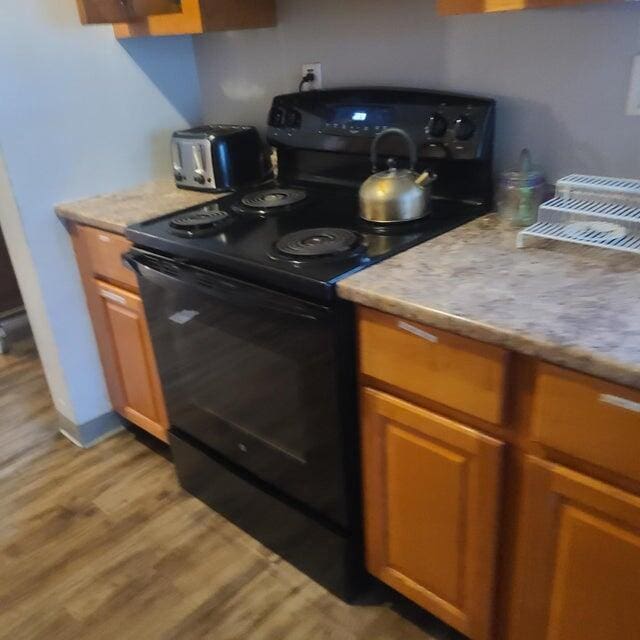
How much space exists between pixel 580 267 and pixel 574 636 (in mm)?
696

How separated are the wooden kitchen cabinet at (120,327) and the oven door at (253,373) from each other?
0.17 m

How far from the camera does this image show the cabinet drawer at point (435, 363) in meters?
1.15

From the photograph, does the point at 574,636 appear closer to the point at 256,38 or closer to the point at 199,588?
the point at 199,588

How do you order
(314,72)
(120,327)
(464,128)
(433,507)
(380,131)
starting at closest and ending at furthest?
(433,507)
(464,128)
(380,131)
(314,72)
(120,327)

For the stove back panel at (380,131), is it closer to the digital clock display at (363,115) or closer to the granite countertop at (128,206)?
the digital clock display at (363,115)

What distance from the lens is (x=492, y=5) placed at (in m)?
1.26

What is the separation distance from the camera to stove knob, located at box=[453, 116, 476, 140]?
5.25 ft

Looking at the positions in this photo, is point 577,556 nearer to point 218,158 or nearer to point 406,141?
point 406,141

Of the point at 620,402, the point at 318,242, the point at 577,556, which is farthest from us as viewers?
the point at 318,242

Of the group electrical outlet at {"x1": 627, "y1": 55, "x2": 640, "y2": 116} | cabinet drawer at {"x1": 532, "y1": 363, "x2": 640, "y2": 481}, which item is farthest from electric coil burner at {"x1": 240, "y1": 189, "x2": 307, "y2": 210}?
cabinet drawer at {"x1": 532, "y1": 363, "x2": 640, "y2": 481}

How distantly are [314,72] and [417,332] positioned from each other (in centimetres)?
110

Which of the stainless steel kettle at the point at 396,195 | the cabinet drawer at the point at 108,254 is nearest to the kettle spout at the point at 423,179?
the stainless steel kettle at the point at 396,195

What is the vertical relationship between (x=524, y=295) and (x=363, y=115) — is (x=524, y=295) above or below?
below

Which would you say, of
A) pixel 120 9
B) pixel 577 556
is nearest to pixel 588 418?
pixel 577 556
